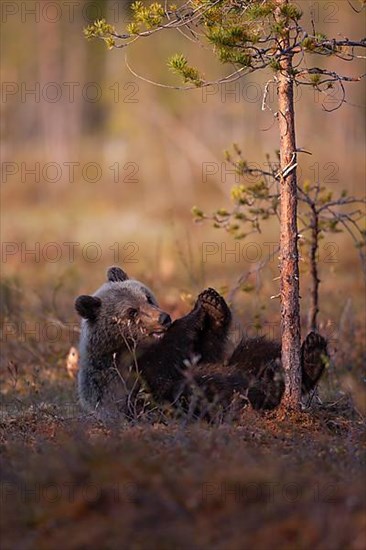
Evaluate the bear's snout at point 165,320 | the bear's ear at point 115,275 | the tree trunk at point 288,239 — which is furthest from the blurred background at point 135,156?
the tree trunk at point 288,239

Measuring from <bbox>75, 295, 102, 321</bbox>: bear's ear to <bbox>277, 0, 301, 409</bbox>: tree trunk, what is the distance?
7.46ft

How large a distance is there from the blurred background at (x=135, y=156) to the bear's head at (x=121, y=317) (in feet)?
10.2

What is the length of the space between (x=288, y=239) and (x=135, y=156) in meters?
46.2

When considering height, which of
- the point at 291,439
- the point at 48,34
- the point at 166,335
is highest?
the point at 48,34

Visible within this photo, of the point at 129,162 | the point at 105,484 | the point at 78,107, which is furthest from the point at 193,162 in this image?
the point at 105,484

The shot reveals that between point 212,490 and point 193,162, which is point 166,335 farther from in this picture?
point 193,162

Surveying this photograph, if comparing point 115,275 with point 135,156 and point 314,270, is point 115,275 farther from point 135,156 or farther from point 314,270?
point 135,156

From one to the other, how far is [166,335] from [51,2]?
5521cm

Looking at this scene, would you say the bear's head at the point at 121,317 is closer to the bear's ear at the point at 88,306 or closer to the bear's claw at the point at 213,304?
the bear's ear at the point at 88,306

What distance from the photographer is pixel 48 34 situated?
6400 centimetres

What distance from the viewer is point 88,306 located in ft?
33.0

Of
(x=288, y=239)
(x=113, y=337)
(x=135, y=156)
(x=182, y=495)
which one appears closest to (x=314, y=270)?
(x=113, y=337)

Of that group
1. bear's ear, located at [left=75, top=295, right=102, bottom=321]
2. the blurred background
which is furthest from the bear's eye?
the blurred background

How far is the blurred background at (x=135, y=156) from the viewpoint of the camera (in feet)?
80.8
